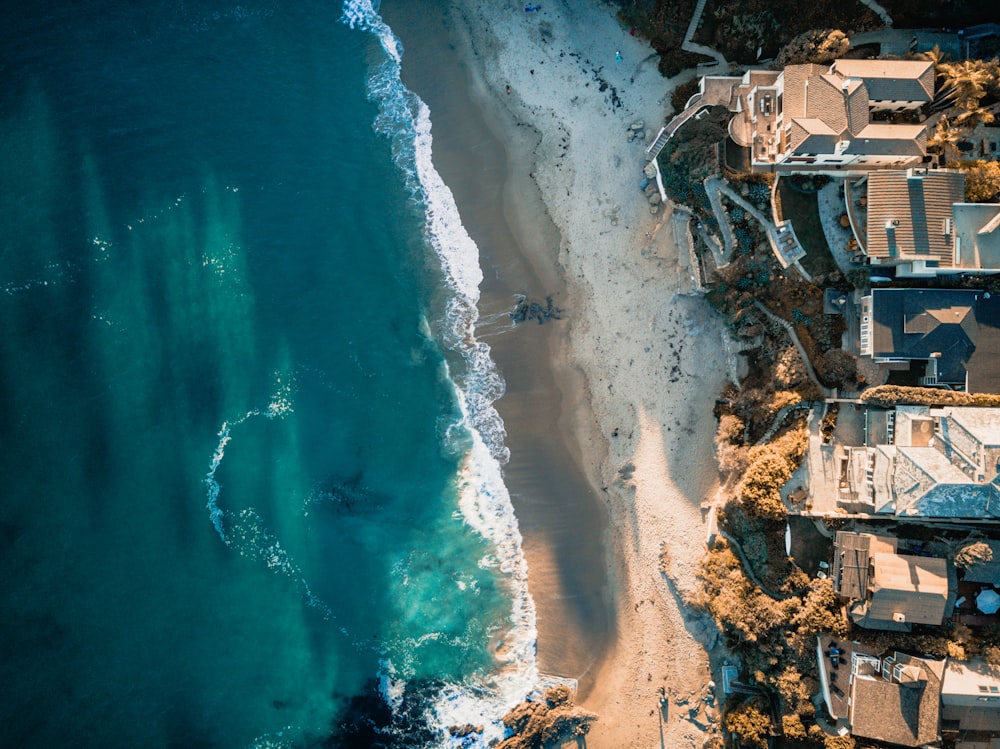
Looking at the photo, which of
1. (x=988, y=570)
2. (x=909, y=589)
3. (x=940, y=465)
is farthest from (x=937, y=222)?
(x=909, y=589)

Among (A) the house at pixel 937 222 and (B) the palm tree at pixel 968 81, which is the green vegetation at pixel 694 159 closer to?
(A) the house at pixel 937 222

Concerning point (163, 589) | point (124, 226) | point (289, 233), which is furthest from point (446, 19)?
point (163, 589)

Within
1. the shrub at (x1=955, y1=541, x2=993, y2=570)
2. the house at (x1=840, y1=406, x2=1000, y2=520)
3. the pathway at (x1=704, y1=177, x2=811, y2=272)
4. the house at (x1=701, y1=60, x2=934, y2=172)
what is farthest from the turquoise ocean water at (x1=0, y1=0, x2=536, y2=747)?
the shrub at (x1=955, y1=541, x2=993, y2=570)

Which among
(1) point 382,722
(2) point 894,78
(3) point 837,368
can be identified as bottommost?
(1) point 382,722

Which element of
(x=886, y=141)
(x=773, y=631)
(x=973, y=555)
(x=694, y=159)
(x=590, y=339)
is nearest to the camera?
(x=973, y=555)

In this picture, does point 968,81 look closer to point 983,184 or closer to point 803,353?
point 983,184

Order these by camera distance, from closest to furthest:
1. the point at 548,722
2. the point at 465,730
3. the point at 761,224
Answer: the point at 761,224
the point at 548,722
the point at 465,730

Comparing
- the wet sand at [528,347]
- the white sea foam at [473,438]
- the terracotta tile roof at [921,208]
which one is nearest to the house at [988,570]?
the terracotta tile roof at [921,208]
